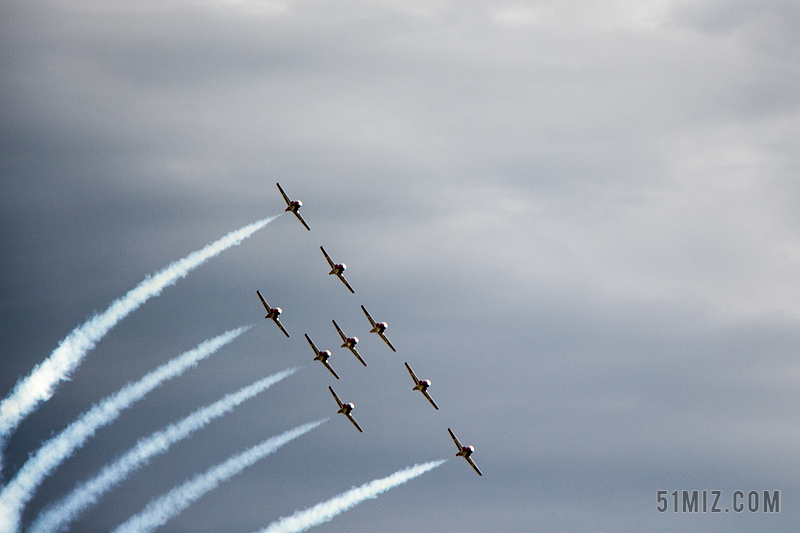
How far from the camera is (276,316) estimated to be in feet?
579

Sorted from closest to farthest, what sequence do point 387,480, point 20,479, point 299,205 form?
point 20,479 → point 299,205 → point 387,480

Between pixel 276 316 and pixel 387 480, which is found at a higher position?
pixel 276 316

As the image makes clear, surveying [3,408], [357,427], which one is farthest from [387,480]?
[3,408]

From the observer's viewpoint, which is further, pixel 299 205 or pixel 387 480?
pixel 387 480


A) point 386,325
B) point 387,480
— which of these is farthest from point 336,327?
point 387,480

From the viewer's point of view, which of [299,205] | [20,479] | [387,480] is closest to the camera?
[20,479]

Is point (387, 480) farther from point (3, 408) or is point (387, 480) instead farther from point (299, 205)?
point (3, 408)

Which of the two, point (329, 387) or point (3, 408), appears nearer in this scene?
point (3, 408)

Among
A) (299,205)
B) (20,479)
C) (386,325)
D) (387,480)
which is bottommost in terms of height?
(20,479)

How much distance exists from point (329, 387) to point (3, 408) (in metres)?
45.6

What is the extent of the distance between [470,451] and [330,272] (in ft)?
104

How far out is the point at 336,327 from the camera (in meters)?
179

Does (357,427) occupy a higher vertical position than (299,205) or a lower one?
lower

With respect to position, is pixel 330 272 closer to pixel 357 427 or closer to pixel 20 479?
pixel 357 427
